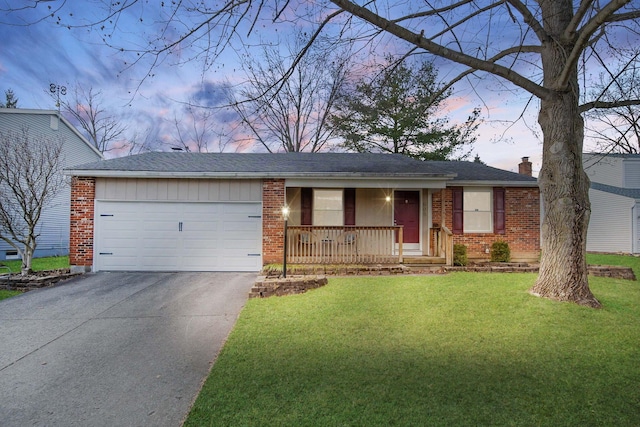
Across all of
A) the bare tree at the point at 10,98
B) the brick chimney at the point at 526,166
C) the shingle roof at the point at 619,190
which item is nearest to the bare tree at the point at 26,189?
the brick chimney at the point at 526,166

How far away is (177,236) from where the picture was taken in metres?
9.32

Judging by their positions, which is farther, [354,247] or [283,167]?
[283,167]

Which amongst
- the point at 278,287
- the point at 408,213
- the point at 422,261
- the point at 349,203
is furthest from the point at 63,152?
the point at 422,261

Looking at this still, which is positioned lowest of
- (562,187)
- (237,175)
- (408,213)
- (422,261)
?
(422,261)

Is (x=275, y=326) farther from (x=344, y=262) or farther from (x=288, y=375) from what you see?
(x=344, y=262)

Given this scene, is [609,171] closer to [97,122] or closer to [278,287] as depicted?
[278,287]

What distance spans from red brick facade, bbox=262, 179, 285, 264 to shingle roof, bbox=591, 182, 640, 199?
18477mm

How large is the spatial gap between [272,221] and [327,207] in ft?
7.43

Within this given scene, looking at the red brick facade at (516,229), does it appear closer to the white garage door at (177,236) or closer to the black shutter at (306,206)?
the black shutter at (306,206)

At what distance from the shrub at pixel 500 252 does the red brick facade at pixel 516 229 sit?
59cm

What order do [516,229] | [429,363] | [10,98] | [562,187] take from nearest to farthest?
[429,363] → [562,187] → [516,229] → [10,98]

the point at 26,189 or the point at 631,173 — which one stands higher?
the point at 631,173

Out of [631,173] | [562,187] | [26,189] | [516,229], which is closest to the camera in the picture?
[562,187]

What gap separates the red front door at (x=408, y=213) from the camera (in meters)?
11.4
